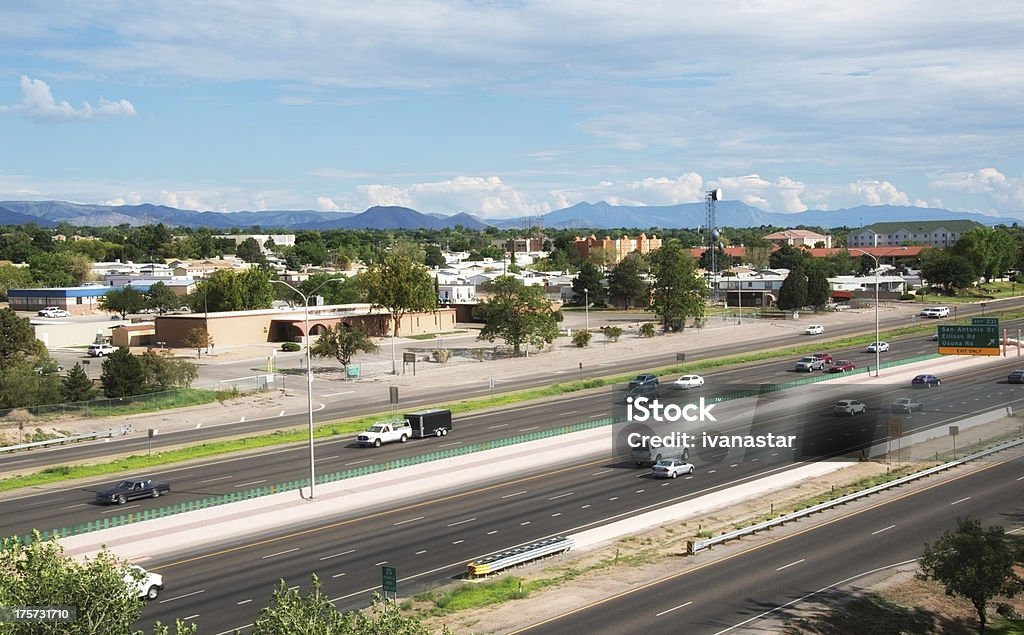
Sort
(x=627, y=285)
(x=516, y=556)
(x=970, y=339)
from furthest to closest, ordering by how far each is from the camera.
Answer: (x=627, y=285) < (x=970, y=339) < (x=516, y=556)

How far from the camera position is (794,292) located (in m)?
143

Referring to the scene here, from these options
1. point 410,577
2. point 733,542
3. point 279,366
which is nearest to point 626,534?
point 733,542

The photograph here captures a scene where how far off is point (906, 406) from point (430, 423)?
3215 cm

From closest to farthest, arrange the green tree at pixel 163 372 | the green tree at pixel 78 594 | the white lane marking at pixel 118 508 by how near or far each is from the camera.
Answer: the green tree at pixel 78 594 → the white lane marking at pixel 118 508 → the green tree at pixel 163 372

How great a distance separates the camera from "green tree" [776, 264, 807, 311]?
143250 millimetres

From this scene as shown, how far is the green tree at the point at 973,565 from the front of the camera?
29438 millimetres

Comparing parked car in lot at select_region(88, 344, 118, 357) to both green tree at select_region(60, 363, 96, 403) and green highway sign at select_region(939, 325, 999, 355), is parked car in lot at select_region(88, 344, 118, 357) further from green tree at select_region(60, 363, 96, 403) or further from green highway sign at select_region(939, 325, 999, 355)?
green highway sign at select_region(939, 325, 999, 355)

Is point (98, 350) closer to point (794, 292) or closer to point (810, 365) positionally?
point (810, 365)

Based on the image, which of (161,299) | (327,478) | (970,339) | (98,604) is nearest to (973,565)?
(98,604)

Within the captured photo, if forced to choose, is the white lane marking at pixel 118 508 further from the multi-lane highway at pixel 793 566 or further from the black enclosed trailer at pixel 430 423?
the multi-lane highway at pixel 793 566

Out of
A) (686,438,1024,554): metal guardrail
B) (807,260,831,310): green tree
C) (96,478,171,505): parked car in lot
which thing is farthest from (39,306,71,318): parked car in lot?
(686,438,1024,554): metal guardrail

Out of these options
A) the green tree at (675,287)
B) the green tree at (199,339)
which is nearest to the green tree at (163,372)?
the green tree at (199,339)

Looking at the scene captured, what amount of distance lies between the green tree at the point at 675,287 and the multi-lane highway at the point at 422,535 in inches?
2570

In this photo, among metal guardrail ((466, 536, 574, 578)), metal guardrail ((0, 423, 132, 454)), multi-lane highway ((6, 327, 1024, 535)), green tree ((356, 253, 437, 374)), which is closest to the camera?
metal guardrail ((466, 536, 574, 578))
